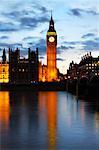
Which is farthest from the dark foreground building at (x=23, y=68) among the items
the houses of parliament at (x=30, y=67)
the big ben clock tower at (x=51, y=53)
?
the big ben clock tower at (x=51, y=53)

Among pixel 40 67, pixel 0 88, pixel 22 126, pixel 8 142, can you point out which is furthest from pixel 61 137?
pixel 40 67

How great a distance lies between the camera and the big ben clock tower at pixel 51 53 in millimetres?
161250

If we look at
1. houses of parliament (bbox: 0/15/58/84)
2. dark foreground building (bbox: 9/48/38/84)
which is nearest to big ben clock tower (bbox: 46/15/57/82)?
houses of parliament (bbox: 0/15/58/84)

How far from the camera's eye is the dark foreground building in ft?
535

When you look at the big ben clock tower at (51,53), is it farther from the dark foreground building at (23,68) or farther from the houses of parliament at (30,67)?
the dark foreground building at (23,68)

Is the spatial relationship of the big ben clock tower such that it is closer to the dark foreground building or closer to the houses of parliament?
the houses of parliament

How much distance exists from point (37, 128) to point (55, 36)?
502ft

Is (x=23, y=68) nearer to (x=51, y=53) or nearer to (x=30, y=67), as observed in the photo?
(x=30, y=67)

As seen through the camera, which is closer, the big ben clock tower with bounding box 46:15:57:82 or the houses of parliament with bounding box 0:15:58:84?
the big ben clock tower with bounding box 46:15:57:82

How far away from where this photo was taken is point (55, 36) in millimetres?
170375

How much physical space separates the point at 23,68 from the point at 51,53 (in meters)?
11.3

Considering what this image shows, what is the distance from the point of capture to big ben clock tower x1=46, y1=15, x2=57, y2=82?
161m

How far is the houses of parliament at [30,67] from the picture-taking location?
16312 cm

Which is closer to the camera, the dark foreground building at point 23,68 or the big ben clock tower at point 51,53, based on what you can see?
the big ben clock tower at point 51,53
